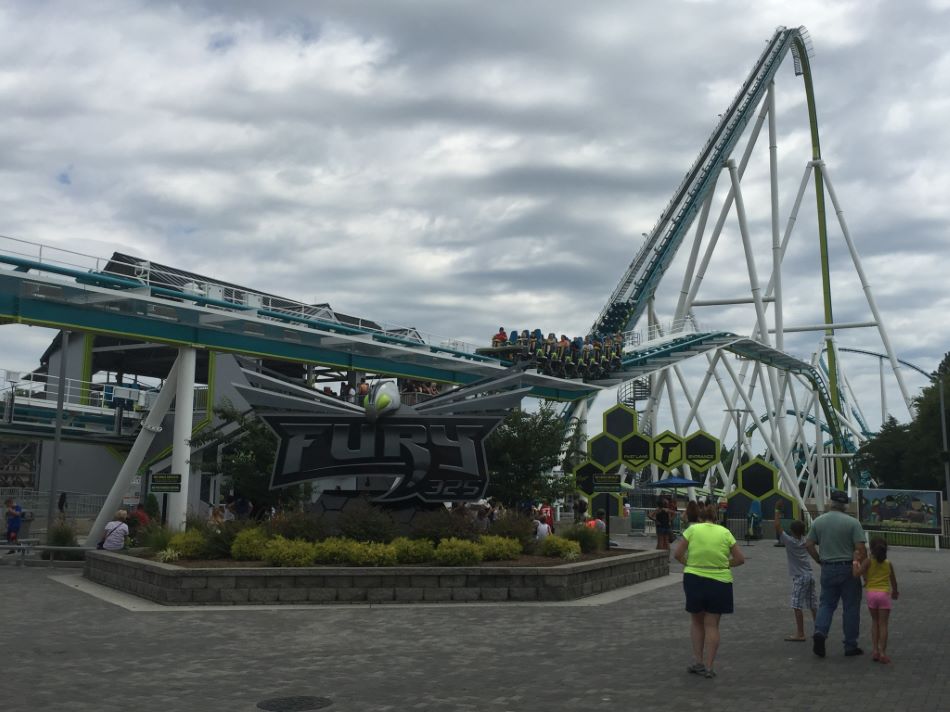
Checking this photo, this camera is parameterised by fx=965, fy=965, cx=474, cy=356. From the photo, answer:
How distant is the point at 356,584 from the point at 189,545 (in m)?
3.57

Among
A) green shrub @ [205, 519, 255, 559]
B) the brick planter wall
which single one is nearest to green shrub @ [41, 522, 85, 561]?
green shrub @ [205, 519, 255, 559]

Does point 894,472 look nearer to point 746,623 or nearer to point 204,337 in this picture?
point 204,337

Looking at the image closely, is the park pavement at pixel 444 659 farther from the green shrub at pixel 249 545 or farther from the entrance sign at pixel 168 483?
the entrance sign at pixel 168 483

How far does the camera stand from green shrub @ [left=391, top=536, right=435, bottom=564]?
15.9 meters

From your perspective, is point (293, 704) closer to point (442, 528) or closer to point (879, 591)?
point (879, 591)

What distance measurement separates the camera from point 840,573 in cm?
1013

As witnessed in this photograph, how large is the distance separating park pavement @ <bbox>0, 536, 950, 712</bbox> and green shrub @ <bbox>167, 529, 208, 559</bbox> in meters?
1.45

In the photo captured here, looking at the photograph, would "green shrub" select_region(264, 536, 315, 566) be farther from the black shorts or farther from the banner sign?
the banner sign

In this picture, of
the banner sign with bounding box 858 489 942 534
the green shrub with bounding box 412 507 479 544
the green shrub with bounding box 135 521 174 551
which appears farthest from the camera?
the banner sign with bounding box 858 489 942 534

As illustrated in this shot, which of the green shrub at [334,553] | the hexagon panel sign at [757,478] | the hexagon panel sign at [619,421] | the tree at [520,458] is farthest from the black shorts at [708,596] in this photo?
the hexagon panel sign at [757,478]

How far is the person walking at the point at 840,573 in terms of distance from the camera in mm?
9969

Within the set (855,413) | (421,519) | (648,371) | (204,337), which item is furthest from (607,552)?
(855,413)

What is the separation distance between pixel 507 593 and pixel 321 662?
5.51 meters

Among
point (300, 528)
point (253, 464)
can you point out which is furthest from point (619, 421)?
point (300, 528)
